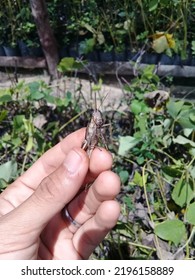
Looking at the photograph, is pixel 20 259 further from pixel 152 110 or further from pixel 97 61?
pixel 97 61

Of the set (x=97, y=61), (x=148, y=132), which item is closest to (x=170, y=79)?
(x=97, y=61)

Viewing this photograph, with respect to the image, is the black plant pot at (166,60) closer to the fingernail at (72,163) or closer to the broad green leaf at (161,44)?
the broad green leaf at (161,44)

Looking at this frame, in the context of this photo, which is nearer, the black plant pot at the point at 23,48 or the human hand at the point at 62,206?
the human hand at the point at 62,206

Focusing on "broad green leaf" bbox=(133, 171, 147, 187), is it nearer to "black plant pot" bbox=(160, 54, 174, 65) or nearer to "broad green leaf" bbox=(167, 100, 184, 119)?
"broad green leaf" bbox=(167, 100, 184, 119)

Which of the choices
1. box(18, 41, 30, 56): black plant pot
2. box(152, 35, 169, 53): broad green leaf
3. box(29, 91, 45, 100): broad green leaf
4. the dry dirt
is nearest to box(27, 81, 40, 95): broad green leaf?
box(29, 91, 45, 100): broad green leaf

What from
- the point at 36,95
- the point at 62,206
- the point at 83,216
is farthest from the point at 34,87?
the point at 62,206

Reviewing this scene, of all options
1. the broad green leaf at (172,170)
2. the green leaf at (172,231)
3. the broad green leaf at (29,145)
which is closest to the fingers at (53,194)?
the green leaf at (172,231)

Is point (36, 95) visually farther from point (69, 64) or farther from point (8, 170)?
point (8, 170)
